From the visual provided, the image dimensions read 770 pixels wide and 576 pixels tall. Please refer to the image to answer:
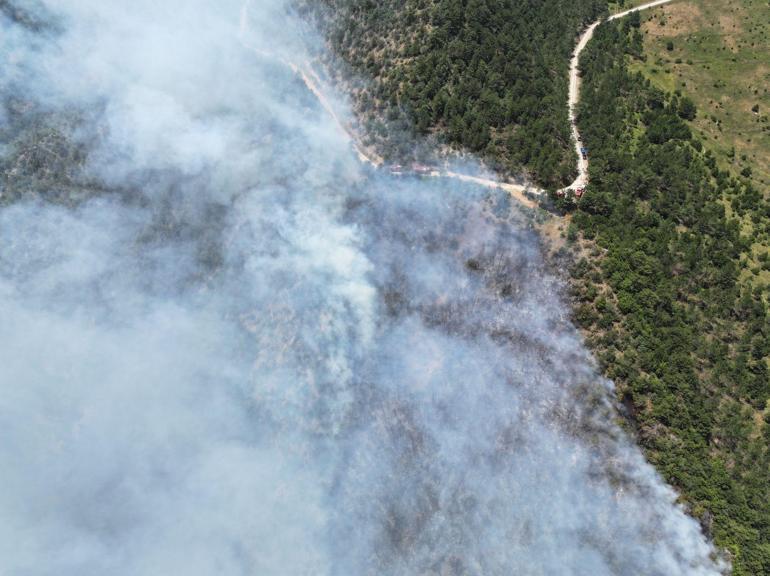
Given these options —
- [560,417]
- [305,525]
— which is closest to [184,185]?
[305,525]

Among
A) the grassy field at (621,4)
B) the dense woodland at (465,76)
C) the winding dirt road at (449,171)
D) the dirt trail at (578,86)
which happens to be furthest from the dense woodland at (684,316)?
the grassy field at (621,4)

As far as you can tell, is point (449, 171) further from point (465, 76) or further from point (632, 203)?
point (632, 203)

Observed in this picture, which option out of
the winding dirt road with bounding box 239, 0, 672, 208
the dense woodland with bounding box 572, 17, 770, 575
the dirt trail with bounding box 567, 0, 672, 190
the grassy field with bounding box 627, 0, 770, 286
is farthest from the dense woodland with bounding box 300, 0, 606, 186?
the grassy field with bounding box 627, 0, 770, 286

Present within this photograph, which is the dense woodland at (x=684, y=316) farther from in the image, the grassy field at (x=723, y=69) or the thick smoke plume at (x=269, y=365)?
the grassy field at (x=723, y=69)

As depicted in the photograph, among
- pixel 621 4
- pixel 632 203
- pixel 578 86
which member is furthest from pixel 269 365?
pixel 621 4

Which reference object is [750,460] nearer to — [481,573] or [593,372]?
[593,372]

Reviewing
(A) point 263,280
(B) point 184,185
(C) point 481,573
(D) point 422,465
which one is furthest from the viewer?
(B) point 184,185

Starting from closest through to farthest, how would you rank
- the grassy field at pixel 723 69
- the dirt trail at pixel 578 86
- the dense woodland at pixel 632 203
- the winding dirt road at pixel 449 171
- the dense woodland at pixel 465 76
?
1. the dense woodland at pixel 632 203
2. the winding dirt road at pixel 449 171
3. the dense woodland at pixel 465 76
4. the dirt trail at pixel 578 86
5. the grassy field at pixel 723 69
